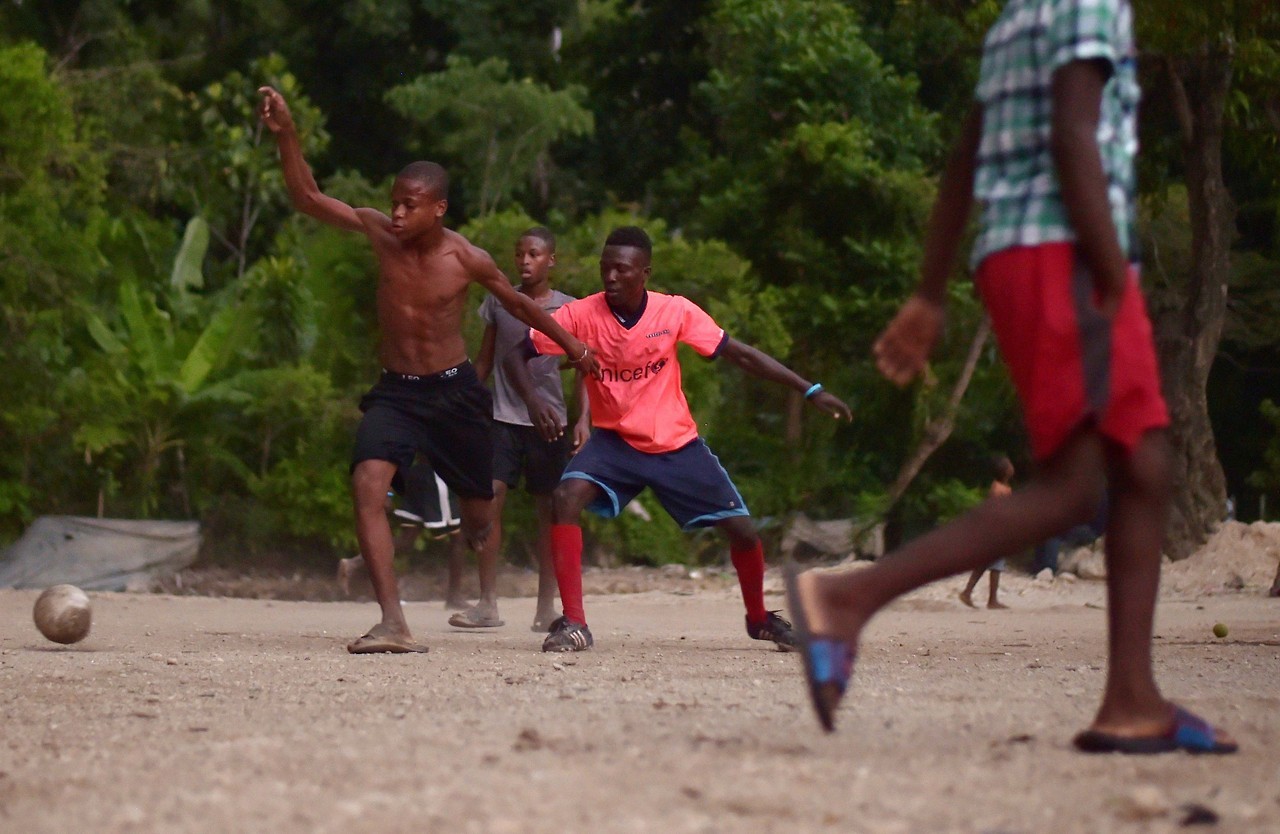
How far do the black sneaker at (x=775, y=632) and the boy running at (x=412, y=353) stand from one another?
1.33 meters

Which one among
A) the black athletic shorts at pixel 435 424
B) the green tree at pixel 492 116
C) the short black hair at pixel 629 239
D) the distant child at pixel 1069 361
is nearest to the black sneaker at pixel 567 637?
A: the black athletic shorts at pixel 435 424

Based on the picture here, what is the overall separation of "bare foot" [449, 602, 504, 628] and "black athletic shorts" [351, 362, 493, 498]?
155 centimetres

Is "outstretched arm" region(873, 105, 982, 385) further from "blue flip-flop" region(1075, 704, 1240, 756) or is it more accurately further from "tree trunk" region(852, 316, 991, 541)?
"tree trunk" region(852, 316, 991, 541)

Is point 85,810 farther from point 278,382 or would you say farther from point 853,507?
point 853,507

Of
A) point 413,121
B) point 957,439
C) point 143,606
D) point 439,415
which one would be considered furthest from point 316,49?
point 439,415

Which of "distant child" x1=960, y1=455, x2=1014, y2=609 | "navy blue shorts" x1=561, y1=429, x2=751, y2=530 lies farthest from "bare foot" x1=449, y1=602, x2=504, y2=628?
"distant child" x1=960, y1=455, x2=1014, y2=609

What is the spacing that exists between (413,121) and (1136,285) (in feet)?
61.6

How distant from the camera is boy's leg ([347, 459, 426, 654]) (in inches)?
273

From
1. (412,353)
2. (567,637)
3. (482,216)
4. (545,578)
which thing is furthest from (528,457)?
(482,216)

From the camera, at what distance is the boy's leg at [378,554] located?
22.7 ft

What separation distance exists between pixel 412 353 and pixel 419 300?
9.3 inches

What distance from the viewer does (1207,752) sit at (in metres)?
3.67

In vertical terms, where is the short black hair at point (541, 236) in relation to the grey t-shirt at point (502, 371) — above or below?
above

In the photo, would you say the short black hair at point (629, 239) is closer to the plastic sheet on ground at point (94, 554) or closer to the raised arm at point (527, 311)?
the raised arm at point (527, 311)
